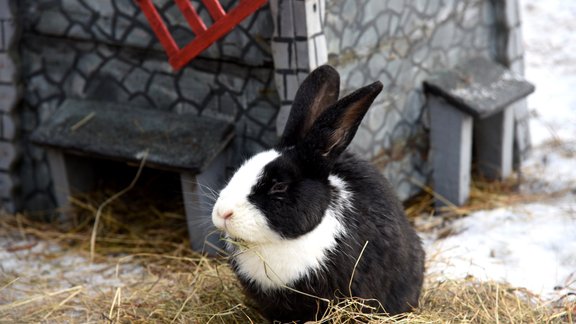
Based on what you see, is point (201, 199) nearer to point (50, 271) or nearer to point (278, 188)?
point (50, 271)

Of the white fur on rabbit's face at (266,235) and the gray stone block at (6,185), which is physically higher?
the white fur on rabbit's face at (266,235)

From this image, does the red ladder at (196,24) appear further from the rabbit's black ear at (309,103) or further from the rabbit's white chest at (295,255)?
the rabbit's white chest at (295,255)

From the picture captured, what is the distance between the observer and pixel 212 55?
16.6 ft

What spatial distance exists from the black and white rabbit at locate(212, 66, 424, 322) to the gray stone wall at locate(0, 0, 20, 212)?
2.61 m

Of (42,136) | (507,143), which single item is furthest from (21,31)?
(507,143)

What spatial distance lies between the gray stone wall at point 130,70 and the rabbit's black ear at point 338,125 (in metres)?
1.47

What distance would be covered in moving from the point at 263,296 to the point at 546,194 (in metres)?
3.07

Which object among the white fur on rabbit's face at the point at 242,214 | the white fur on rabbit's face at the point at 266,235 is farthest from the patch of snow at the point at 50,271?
the white fur on rabbit's face at the point at 242,214

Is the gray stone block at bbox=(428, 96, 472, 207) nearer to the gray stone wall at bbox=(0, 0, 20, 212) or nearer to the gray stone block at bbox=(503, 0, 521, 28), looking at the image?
the gray stone block at bbox=(503, 0, 521, 28)

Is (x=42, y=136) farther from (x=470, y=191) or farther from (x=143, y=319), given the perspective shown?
(x=470, y=191)

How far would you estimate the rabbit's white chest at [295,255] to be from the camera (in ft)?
11.4

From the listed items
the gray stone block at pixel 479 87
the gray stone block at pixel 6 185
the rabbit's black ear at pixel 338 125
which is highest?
the rabbit's black ear at pixel 338 125

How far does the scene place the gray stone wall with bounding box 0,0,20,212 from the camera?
5.57 m

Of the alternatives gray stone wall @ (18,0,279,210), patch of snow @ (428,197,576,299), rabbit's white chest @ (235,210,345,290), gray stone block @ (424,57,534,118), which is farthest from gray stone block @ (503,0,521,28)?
rabbit's white chest @ (235,210,345,290)
